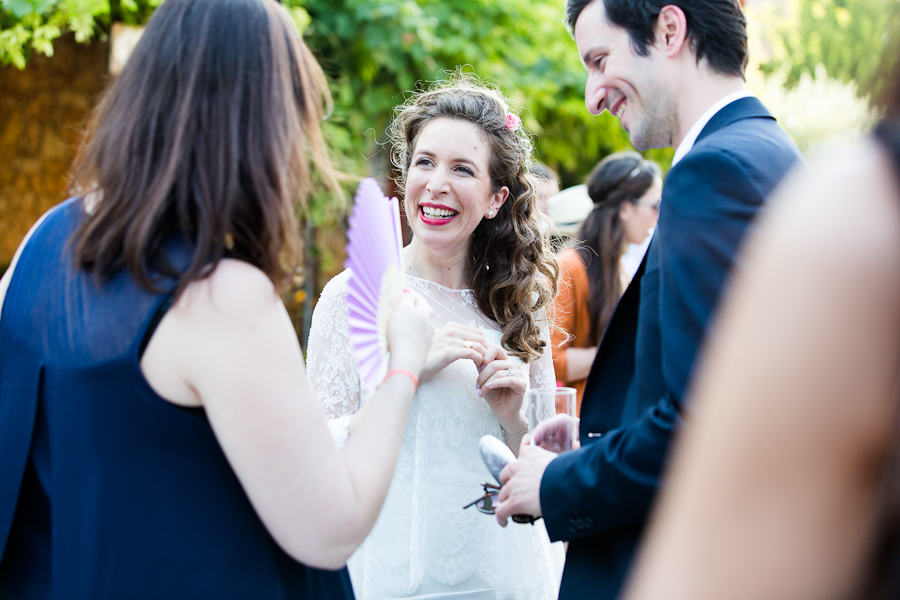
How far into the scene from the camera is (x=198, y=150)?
3.97 feet

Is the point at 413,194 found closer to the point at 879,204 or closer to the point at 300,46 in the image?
the point at 300,46

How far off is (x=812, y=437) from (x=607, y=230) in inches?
158

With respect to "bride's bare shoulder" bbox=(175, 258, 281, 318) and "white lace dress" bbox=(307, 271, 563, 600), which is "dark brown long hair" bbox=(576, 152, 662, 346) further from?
"bride's bare shoulder" bbox=(175, 258, 281, 318)

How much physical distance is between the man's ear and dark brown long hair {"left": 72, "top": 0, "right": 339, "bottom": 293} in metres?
0.99

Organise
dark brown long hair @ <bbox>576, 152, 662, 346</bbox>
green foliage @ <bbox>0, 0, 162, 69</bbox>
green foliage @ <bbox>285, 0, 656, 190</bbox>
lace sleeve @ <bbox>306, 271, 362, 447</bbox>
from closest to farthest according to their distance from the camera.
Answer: lace sleeve @ <bbox>306, 271, 362, 447</bbox>
green foliage @ <bbox>0, 0, 162, 69</bbox>
dark brown long hair @ <bbox>576, 152, 662, 346</bbox>
green foliage @ <bbox>285, 0, 656, 190</bbox>

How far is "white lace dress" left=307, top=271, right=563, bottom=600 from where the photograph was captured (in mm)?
2262

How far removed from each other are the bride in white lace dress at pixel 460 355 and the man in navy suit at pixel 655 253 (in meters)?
0.24

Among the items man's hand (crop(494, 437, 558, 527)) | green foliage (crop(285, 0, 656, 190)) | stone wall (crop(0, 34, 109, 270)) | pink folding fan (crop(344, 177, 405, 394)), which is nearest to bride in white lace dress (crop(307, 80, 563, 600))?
man's hand (crop(494, 437, 558, 527))

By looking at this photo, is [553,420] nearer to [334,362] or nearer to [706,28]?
[334,362]

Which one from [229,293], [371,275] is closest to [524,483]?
[371,275]

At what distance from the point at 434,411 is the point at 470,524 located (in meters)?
0.38

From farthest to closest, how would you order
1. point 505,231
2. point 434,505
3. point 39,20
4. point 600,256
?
point 600,256
point 39,20
point 505,231
point 434,505

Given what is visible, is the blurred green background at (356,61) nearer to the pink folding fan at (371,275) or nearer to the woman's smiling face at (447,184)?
the woman's smiling face at (447,184)

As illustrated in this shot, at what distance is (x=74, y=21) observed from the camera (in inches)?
166
